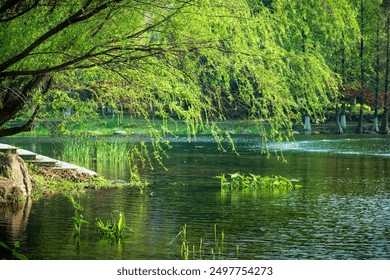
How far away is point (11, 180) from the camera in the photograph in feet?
64.4

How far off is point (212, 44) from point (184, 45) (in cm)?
42

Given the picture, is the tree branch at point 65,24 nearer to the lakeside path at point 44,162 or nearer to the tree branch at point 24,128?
the tree branch at point 24,128

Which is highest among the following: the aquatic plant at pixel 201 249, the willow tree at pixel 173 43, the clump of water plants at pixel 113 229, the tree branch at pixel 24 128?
the willow tree at pixel 173 43

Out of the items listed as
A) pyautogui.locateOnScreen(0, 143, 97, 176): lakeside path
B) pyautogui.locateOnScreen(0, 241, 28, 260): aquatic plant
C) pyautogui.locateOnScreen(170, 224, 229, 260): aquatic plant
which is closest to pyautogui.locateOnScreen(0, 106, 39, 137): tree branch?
pyautogui.locateOnScreen(0, 241, 28, 260): aquatic plant

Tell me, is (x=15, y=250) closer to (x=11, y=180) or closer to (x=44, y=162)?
(x=11, y=180)

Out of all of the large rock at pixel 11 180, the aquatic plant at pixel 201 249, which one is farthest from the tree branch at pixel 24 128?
the aquatic plant at pixel 201 249

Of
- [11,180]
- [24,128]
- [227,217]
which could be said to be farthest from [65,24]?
[11,180]

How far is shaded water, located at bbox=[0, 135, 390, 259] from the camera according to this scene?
45.2ft

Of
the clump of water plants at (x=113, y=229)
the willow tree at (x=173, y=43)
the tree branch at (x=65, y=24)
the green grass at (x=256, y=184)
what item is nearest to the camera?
the tree branch at (x=65, y=24)

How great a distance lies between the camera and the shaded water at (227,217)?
1379 centimetres

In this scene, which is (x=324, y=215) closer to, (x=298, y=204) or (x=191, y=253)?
(x=298, y=204)

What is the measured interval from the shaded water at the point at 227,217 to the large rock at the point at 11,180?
63cm

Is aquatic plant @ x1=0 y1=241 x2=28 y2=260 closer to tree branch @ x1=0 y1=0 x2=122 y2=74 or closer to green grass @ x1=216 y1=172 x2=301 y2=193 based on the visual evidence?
tree branch @ x1=0 y1=0 x2=122 y2=74

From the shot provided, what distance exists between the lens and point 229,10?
13008 mm
